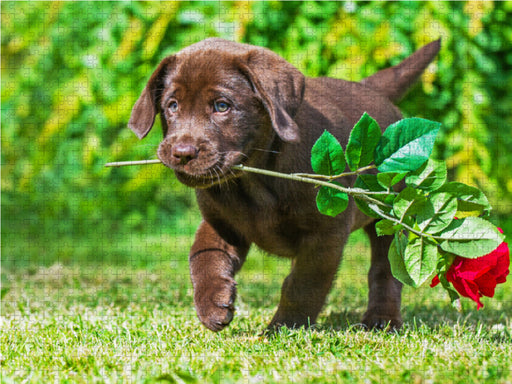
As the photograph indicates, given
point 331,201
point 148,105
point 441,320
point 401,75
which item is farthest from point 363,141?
point 401,75

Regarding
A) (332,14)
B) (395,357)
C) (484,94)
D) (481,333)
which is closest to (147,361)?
(395,357)

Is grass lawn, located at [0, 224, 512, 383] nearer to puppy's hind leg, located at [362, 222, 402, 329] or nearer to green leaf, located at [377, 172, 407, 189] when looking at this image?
puppy's hind leg, located at [362, 222, 402, 329]

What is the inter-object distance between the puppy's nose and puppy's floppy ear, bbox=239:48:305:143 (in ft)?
1.09

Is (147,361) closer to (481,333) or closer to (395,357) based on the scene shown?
(395,357)

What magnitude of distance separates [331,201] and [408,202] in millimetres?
280

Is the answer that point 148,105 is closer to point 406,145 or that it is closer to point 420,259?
point 406,145

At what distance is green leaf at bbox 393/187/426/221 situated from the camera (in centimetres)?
238

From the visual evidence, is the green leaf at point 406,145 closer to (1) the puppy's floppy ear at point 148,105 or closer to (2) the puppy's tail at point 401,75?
(1) the puppy's floppy ear at point 148,105

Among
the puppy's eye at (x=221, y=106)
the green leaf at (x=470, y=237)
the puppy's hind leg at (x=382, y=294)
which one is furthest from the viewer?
the puppy's hind leg at (x=382, y=294)

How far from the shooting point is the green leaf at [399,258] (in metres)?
2.45

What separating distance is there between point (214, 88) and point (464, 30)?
373cm

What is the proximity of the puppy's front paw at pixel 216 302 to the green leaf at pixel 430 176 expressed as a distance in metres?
0.87

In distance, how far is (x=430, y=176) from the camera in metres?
2.43

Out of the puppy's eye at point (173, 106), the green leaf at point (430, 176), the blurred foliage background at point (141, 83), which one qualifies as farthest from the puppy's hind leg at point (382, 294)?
the blurred foliage background at point (141, 83)
